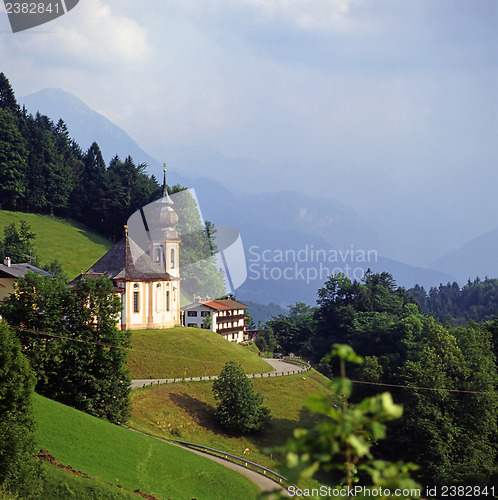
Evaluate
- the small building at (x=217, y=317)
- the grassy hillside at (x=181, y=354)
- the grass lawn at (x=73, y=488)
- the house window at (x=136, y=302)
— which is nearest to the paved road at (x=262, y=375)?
the grassy hillside at (x=181, y=354)

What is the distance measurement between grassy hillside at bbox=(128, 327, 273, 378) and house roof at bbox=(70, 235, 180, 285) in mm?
5378

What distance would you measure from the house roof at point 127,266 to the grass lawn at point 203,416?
13.9m

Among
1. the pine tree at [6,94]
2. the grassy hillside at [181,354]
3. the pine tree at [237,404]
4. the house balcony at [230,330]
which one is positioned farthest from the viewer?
the pine tree at [6,94]

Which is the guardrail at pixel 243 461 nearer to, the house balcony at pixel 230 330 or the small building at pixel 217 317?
the small building at pixel 217 317

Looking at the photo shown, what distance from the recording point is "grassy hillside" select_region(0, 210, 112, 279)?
88.8 meters

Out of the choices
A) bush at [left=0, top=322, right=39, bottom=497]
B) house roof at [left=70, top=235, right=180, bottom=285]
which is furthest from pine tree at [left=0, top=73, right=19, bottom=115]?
bush at [left=0, top=322, right=39, bottom=497]

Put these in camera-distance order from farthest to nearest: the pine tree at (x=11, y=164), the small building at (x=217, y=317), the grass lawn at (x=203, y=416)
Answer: the pine tree at (x=11, y=164) → the small building at (x=217, y=317) → the grass lawn at (x=203, y=416)

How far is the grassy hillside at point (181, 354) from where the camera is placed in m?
55.2

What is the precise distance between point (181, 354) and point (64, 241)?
44923 mm

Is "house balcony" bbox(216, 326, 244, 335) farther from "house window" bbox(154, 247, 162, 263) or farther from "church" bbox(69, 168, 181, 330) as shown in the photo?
"house window" bbox(154, 247, 162, 263)

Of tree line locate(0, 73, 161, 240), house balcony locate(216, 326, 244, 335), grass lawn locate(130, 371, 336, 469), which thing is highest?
tree line locate(0, 73, 161, 240)

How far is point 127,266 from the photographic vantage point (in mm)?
62125

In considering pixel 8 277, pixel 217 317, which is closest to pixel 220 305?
pixel 217 317

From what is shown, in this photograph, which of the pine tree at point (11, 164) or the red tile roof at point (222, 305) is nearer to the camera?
the red tile roof at point (222, 305)
